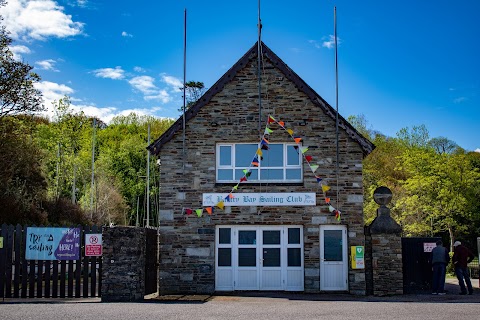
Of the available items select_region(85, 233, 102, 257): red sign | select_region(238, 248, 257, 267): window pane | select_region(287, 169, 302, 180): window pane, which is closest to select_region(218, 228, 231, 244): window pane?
select_region(238, 248, 257, 267): window pane

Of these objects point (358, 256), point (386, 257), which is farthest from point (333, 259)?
point (386, 257)

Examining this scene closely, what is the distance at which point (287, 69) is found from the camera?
19828mm

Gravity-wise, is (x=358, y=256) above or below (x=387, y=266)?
above

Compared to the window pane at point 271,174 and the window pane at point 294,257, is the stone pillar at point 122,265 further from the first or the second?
the window pane at point 294,257

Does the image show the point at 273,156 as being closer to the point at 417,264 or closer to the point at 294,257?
the point at 294,257

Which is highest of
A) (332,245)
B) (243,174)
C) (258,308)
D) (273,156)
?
(273,156)

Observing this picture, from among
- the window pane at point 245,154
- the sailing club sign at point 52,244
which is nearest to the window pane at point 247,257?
the window pane at point 245,154

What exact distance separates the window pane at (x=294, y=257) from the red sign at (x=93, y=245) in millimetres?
6252

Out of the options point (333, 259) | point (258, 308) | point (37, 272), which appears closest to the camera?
point (258, 308)

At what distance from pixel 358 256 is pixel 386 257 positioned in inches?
35.0

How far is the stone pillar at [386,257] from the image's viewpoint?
1838 centimetres

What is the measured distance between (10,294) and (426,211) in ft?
89.1

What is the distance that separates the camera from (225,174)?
64.6 ft

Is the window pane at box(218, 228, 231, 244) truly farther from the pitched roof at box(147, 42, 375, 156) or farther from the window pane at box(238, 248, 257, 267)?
the pitched roof at box(147, 42, 375, 156)
